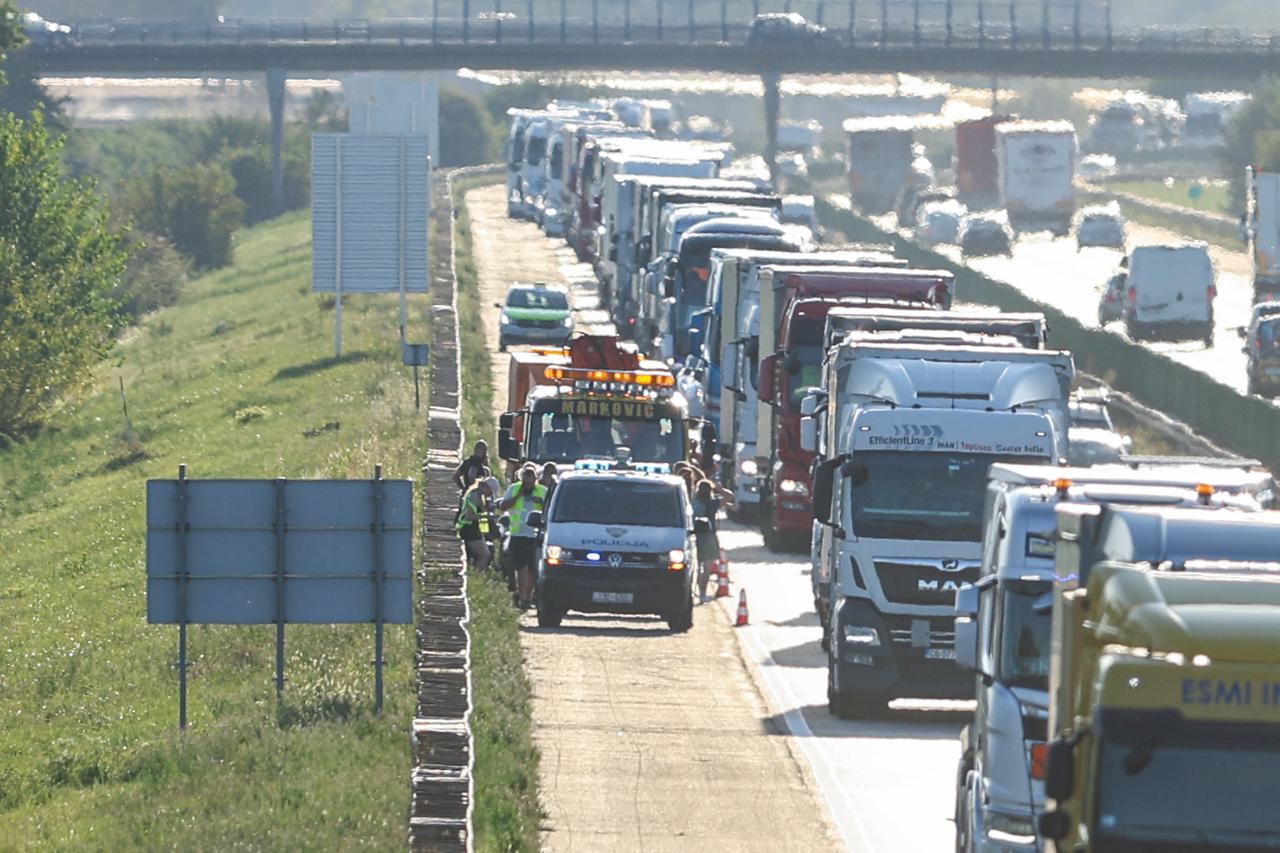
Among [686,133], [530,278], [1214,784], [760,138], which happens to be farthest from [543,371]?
[760,138]

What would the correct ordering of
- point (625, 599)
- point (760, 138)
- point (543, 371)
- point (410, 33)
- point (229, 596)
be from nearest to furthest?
point (229, 596) < point (625, 599) < point (543, 371) < point (410, 33) < point (760, 138)

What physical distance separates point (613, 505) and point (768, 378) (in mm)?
6514

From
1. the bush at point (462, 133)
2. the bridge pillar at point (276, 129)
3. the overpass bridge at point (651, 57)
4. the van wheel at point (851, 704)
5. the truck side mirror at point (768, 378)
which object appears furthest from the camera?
the bush at point (462, 133)

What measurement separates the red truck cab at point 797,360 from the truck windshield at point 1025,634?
1830 centimetres

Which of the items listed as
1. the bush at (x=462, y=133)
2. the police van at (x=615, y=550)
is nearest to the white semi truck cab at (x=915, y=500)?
the police van at (x=615, y=550)

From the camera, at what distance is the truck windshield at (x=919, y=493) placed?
24188mm

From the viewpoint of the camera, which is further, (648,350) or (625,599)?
(648,350)

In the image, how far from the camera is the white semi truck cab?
938 inches

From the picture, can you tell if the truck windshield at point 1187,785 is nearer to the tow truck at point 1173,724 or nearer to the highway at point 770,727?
the tow truck at point 1173,724

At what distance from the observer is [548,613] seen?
29.2 metres

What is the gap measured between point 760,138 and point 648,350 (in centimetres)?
14018

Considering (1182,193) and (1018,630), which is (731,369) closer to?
(1018,630)

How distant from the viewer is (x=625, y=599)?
95.2 ft

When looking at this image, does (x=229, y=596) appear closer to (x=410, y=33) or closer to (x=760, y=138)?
(x=410, y=33)
